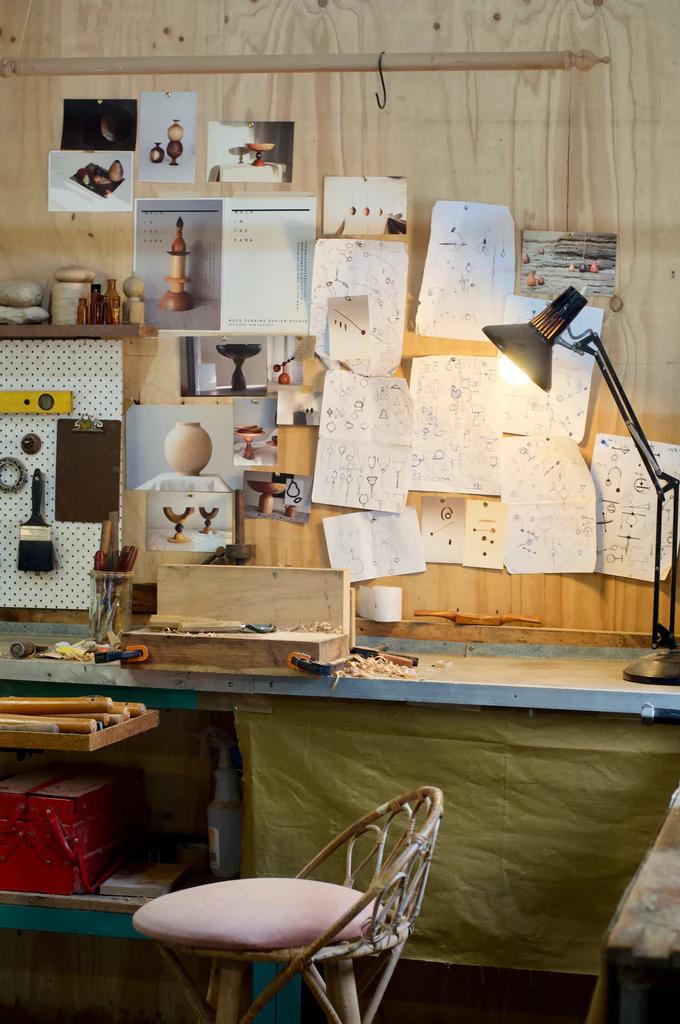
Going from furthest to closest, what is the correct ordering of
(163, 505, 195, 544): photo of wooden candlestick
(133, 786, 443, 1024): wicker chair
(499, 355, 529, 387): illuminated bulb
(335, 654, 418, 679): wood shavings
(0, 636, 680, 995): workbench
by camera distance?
1. (163, 505, 195, 544): photo of wooden candlestick
2. (499, 355, 529, 387): illuminated bulb
3. (335, 654, 418, 679): wood shavings
4. (0, 636, 680, 995): workbench
5. (133, 786, 443, 1024): wicker chair

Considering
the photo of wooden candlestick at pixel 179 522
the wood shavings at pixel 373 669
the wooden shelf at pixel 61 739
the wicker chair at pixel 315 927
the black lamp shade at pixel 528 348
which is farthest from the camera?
the photo of wooden candlestick at pixel 179 522

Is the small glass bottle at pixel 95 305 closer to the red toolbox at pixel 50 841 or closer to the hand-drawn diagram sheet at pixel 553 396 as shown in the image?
the hand-drawn diagram sheet at pixel 553 396

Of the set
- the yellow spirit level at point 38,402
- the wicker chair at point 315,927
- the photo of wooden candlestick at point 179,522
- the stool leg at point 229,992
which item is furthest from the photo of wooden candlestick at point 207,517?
the stool leg at point 229,992

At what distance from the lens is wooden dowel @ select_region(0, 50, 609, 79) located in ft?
8.08

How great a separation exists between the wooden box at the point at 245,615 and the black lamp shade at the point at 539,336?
0.63 metres

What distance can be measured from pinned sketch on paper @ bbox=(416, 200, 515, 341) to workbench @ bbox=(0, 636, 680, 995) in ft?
3.11

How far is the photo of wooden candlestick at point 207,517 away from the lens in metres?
3.06

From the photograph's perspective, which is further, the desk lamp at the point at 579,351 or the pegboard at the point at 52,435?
the pegboard at the point at 52,435

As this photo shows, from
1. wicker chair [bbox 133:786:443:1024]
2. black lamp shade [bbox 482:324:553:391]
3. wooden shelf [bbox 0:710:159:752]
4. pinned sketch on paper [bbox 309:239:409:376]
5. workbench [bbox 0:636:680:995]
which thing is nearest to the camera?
wicker chair [bbox 133:786:443:1024]

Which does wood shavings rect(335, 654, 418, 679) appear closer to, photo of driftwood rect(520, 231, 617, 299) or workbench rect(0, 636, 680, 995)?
workbench rect(0, 636, 680, 995)

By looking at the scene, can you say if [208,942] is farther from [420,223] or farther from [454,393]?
[420,223]

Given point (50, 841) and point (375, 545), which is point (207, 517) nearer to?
point (375, 545)

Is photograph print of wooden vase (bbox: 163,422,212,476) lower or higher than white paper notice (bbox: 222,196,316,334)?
lower

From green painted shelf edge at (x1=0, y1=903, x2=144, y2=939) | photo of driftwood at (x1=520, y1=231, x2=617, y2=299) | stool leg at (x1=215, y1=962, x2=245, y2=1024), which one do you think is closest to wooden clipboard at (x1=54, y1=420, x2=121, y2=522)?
green painted shelf edge at (x1=0, y1=903, x2=144, y2=939)
